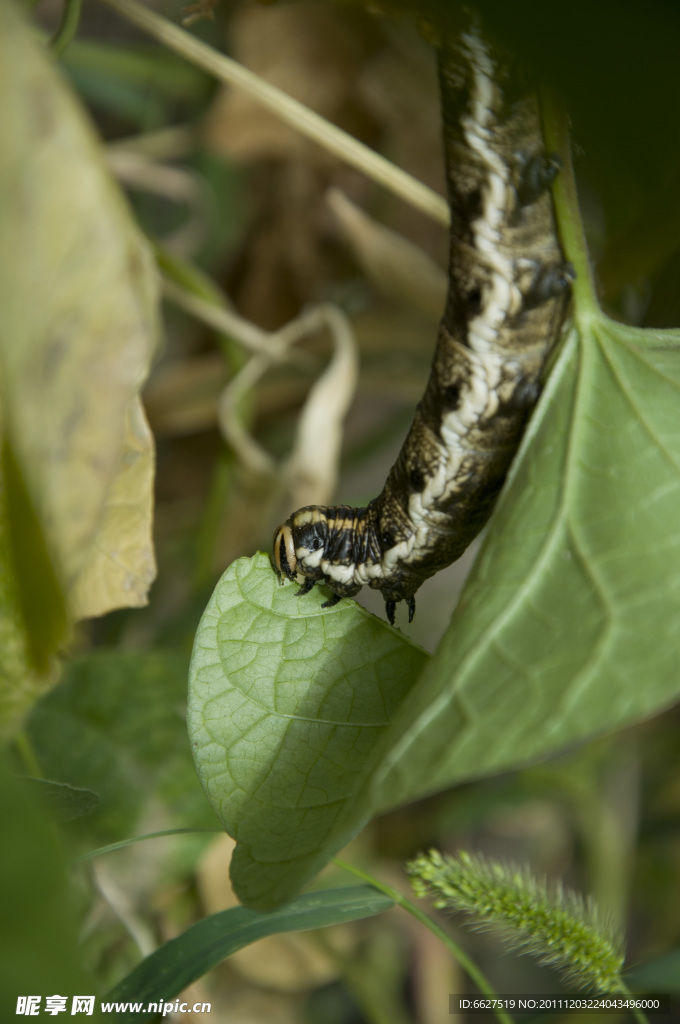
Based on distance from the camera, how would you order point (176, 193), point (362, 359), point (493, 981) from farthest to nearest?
point (493, 981) < point (176, 193) < point (362, 359)

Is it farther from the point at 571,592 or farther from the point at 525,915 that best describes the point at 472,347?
the point at 525,915

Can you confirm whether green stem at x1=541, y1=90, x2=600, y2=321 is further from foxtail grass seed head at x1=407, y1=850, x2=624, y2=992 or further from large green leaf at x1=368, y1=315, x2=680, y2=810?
foxtail grass seed head at x1=407, y1=850, x2=624, y2=992

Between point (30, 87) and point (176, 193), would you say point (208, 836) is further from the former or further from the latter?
point (176, 193)

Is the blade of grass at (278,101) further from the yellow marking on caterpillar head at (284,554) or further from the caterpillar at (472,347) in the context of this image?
the yellow marking on caterpillar head at (284,554)

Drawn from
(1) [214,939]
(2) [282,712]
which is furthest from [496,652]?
(1) [214,939]

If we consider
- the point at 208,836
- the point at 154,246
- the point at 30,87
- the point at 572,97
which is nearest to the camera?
the point at 30,87

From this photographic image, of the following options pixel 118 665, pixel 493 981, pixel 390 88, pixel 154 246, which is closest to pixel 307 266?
pixel 390 88
